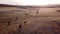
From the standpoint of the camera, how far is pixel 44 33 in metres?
0.94

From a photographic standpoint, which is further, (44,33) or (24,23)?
(24,23)

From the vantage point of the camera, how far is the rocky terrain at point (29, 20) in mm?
973

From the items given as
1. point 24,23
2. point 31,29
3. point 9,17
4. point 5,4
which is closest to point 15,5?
point 5,4

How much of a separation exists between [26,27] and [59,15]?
14.8 inches

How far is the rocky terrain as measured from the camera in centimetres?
97

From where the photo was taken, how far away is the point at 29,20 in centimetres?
109

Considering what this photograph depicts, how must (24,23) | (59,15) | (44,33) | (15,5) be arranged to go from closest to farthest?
(44,33) < (24,23) < (59,15) < (15,5)

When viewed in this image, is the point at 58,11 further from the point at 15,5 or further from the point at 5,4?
the point at 5,4

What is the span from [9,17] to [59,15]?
0.50 m

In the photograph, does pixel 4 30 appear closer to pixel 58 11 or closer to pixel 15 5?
pixel 15 5

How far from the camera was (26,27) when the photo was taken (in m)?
1.01

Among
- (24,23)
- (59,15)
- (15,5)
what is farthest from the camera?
(15,5)

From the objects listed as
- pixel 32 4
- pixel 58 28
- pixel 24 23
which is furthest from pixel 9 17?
pixel 58 28

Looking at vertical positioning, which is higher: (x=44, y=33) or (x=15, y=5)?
(x=15, y=5)
